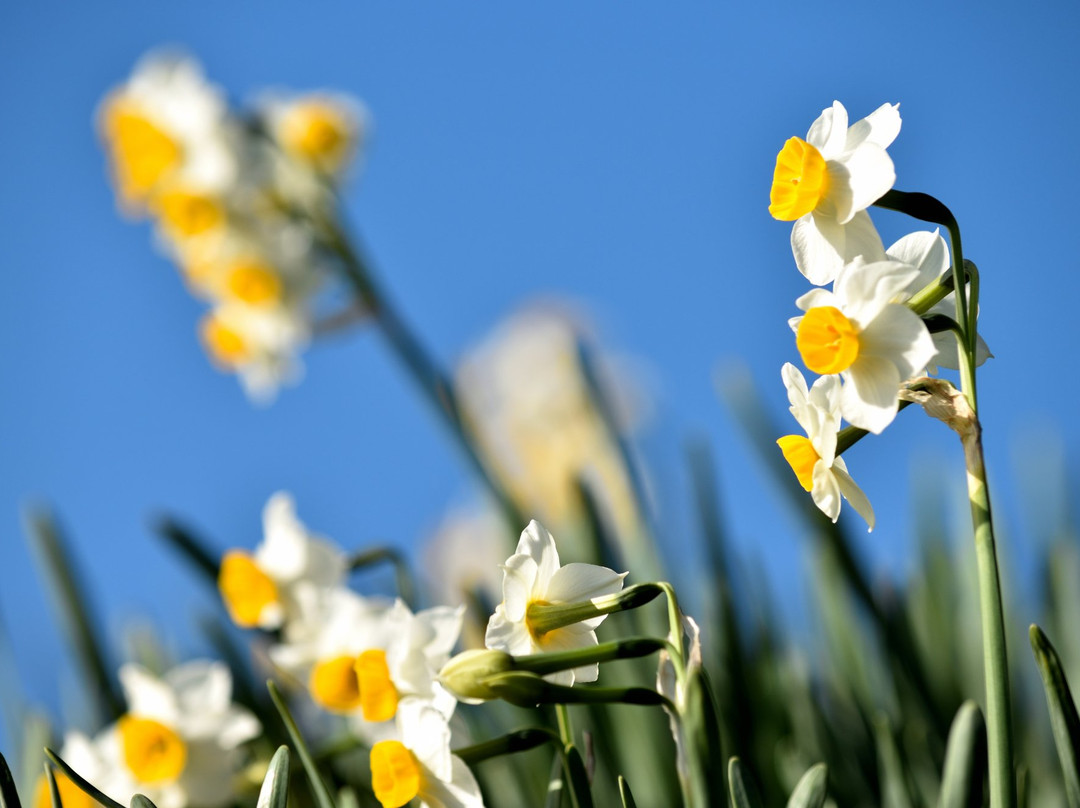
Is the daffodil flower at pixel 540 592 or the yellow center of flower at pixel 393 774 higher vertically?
the daffodil flower at pixel 540 592

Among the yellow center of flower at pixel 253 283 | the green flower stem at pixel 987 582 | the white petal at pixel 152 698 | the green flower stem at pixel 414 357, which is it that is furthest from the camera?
the yellow center of flower at pixel 253 283

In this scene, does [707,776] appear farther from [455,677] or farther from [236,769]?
[236,769]

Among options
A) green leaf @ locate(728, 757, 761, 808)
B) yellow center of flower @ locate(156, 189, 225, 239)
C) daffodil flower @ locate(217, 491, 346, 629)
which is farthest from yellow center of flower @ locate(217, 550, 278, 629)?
yellow center of flower @ locate(156, 189, 225, 239)

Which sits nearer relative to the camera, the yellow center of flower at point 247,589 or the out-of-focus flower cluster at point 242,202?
the yellow center of flower at point 247,589

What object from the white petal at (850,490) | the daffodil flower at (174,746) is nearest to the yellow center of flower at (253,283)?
the daffodil flower at (174,746)

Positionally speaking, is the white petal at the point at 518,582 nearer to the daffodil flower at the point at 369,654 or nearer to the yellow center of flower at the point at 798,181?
the daffodil flower at the point at 369,654

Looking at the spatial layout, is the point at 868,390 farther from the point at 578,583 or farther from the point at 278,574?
the point at 278,574

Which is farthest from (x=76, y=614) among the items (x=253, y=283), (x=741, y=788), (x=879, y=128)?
(x=879, y=128)
